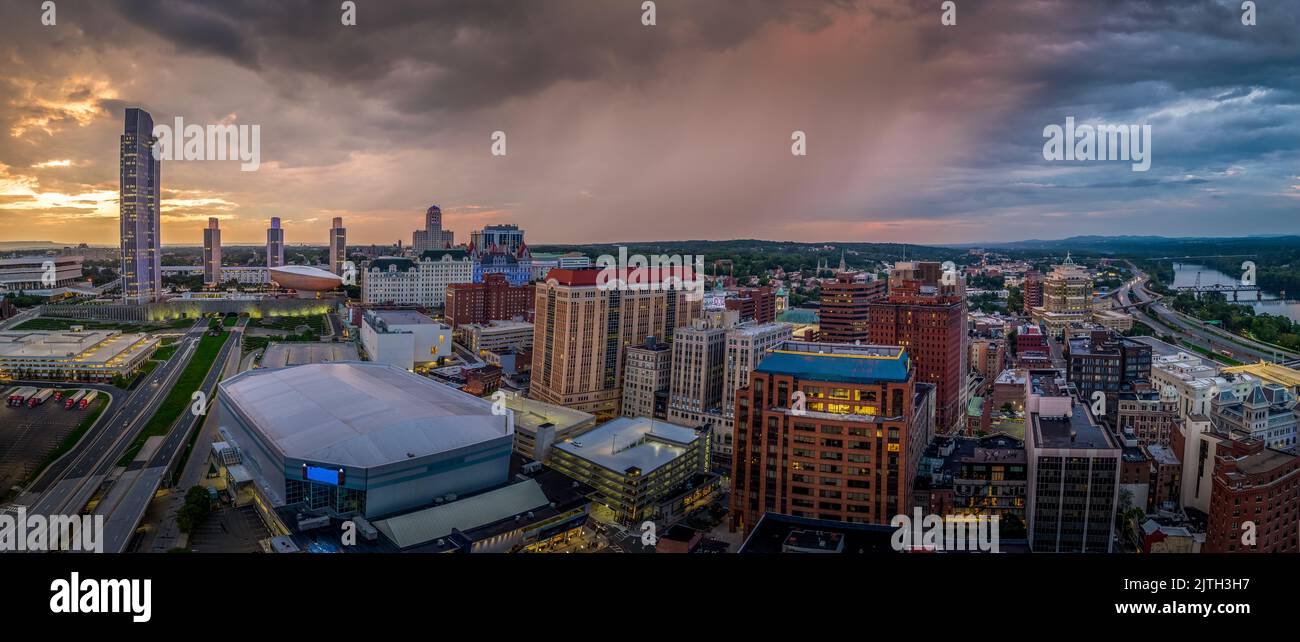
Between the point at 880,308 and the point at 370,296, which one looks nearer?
the point at 880,308

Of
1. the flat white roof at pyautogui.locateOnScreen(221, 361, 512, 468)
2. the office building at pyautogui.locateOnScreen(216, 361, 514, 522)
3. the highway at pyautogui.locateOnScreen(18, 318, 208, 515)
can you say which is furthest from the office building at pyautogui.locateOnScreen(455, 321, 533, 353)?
the office building at pyautogui.locateOnScreen(216, 361, 514, 522)

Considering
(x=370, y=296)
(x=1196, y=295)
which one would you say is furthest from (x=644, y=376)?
(x=1196, y=295)

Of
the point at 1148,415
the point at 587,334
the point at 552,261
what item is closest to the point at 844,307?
the point at 587,334

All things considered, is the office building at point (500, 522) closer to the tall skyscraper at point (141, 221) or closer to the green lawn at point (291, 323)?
the green lawn at point (291, 323)

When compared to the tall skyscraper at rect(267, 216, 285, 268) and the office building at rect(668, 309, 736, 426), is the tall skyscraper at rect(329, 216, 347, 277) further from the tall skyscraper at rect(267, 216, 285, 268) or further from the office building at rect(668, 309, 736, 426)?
the office building at rect(668, 309, 736, 426)

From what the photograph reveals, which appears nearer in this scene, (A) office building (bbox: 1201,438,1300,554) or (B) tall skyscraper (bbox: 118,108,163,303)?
(A) office building (bbox: 1201,438,1300,554)
